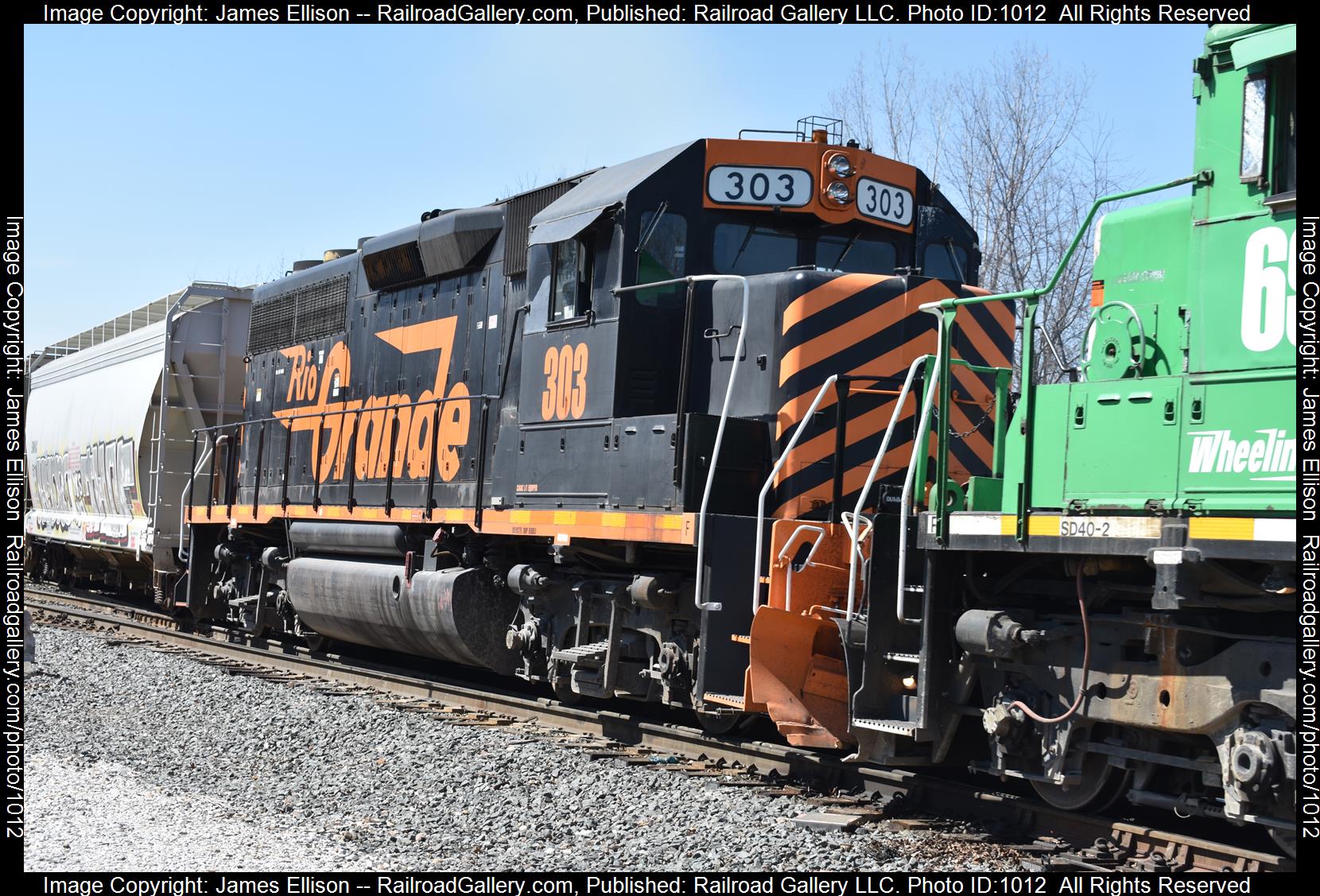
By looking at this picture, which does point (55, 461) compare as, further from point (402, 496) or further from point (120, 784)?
point (120, 784)

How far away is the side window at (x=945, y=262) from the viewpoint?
30.8 feet

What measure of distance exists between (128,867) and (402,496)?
6431mm

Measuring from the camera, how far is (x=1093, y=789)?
6.14m

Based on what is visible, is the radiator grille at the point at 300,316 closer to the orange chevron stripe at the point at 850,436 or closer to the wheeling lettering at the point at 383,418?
the wheeling lettering at the point at 383,418

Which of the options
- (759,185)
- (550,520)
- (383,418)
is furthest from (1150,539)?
(383,418)

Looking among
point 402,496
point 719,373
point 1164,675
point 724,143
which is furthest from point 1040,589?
point 402,496

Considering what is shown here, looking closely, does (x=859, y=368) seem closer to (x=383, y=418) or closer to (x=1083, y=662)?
(x=1083, y=662)

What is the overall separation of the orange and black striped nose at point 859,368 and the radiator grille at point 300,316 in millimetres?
7059

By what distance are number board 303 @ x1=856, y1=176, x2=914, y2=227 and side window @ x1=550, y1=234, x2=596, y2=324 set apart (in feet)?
5.99

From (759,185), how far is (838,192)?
20.6 inches

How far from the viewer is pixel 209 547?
52.7ft

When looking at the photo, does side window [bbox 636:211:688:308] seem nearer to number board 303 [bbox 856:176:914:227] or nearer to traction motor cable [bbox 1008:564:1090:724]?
number board 303 [bbox 856:176:914:227]

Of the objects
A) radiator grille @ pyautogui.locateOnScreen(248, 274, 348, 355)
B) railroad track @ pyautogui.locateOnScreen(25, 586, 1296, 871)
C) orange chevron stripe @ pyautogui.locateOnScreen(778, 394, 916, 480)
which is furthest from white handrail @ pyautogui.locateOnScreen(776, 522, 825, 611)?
radiator grille @ pyautogui.locateOnScreen(248, 274, 348, 355)

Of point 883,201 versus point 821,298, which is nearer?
point 821,298
